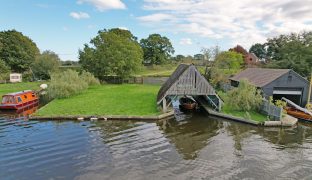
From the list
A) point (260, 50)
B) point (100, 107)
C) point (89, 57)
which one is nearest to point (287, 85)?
point (100, 107)

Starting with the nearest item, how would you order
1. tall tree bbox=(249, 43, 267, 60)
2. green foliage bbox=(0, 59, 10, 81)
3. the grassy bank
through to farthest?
the grassy bank
green foliage bbox=(0, 59, 10, 81)
tall tree bbox=(249, 43, 267, 60)

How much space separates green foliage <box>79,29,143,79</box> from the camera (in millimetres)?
47341

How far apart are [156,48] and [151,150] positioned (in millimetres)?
69929

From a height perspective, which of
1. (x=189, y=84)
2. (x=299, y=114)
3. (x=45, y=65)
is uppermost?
(x=45, y=65)

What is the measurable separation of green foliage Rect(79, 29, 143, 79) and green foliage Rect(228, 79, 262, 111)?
28.1 meters

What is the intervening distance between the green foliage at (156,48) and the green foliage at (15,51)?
123ft

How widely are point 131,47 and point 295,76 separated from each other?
33842 mm

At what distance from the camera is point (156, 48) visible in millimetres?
82750

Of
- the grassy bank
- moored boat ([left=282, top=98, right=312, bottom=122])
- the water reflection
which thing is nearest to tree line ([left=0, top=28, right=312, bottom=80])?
moored boat ([left=282, top=98, right=312, bottom=122])

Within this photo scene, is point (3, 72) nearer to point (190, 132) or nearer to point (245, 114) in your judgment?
point (190, 132)

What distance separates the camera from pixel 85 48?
50.2 metres

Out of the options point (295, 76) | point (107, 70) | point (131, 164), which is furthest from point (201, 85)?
point (107, 70)

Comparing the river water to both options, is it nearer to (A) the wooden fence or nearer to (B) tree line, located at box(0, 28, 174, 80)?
(A) the wooden fence

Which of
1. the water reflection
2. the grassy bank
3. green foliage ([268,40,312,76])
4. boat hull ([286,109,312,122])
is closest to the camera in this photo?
the water reflection
